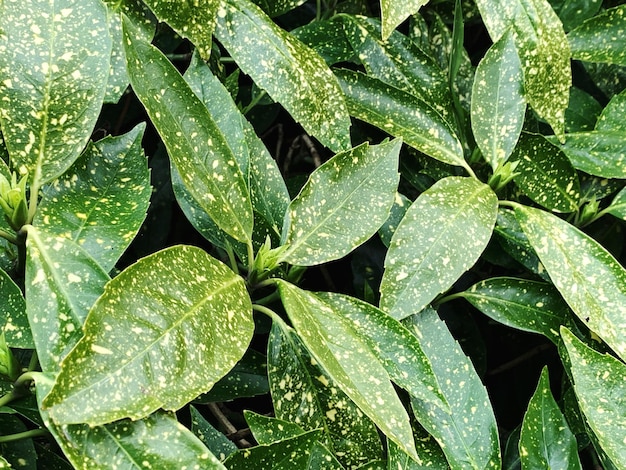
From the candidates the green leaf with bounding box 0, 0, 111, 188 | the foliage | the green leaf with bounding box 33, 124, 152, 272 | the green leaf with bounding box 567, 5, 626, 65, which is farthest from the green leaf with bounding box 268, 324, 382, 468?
the green leaf with bounding box 567, 5, 626, 65

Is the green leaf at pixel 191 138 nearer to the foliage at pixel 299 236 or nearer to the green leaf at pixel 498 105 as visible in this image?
the foliage at pixel 299 236

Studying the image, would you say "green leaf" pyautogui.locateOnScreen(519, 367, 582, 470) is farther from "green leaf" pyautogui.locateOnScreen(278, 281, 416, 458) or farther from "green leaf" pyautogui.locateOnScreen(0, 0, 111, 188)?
"green leaf" pyautogui.locateOnScreen(0, 0, 111, 188)

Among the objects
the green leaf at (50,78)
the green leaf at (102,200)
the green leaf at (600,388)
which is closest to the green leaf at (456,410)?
the green leaf at (600,388)

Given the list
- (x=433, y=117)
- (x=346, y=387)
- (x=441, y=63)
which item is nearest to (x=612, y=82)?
(x=441, y=63)

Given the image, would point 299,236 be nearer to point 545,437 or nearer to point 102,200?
point 102,200

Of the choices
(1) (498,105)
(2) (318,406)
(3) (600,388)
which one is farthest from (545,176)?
(2) (318,406)

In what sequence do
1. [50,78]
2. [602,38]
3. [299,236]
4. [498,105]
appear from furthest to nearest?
1. [602,38]
2. [498,105]
3. [299,236]
4. [50,78]
